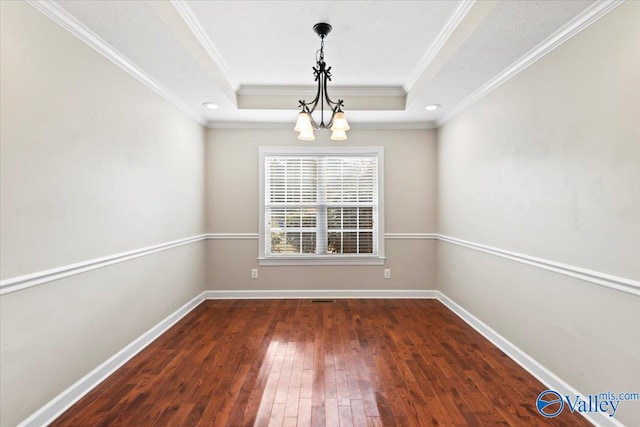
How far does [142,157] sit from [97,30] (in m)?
1.04

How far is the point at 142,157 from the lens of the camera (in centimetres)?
288

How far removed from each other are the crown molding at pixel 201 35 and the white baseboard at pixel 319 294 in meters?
2.74

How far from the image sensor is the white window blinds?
4.52 metres

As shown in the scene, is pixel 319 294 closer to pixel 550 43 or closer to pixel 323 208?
pixel 323 208

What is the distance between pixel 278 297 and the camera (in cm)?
447

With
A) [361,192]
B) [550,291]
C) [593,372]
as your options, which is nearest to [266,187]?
[361,192]

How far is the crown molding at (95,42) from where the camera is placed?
1845 millimetres

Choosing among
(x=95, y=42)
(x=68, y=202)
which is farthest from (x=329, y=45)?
(x=68, y=202)

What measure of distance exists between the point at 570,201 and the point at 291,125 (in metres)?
3.29

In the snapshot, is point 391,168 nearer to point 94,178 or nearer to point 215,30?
point 215,30

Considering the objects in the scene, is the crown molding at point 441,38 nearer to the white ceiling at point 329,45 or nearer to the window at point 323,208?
the white ceiling at point 329,45

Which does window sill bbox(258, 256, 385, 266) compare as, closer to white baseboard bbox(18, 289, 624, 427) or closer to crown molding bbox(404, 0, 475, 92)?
white baseboard bbox(18, 289, 624, 427)

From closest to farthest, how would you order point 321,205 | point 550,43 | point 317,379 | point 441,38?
point 550,43
point 317,379
point 441,38
point 321,205

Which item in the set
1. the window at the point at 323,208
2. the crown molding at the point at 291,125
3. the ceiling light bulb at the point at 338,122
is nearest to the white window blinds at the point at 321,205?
the window at the point at 323,208
